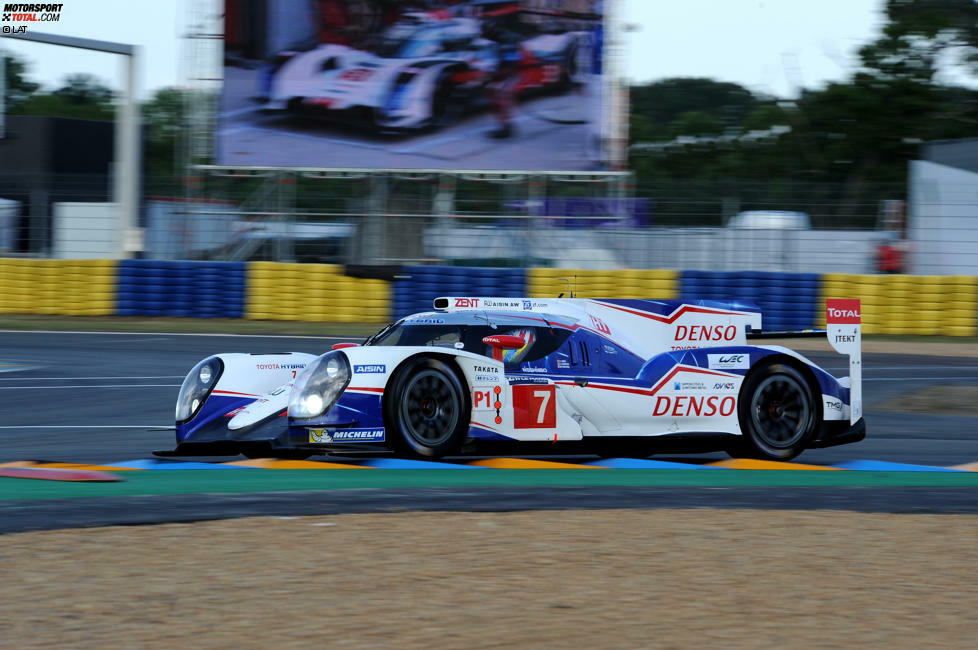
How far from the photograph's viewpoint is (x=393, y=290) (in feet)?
65.9

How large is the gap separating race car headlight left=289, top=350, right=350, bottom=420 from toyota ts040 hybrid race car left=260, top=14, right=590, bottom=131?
16222mm

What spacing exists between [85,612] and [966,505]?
180 inches

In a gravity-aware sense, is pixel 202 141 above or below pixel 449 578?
above

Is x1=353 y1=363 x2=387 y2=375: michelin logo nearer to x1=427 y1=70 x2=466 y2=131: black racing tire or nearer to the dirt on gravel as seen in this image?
the dirt on gravel

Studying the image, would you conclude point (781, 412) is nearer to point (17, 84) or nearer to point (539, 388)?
point (539, 388)

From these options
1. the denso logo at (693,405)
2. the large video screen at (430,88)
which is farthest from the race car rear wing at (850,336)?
the large video screen at (430,88)

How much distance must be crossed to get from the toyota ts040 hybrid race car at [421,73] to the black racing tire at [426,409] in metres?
16.2

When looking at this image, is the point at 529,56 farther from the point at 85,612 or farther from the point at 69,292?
the point at 85,612

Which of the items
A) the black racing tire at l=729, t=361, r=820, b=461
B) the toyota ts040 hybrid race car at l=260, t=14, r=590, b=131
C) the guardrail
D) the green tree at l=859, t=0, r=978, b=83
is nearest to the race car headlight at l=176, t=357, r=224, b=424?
the black racing tire at l=729, t=361, r=820, b=461

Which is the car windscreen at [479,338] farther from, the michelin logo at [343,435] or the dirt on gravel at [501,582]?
the dirt on gravel at [501,582]

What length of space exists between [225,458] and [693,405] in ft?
10.2

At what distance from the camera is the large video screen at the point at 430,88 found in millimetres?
22438

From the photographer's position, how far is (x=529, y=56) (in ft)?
73.7

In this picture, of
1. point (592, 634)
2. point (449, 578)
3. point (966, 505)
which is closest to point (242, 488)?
point (449, 578)
